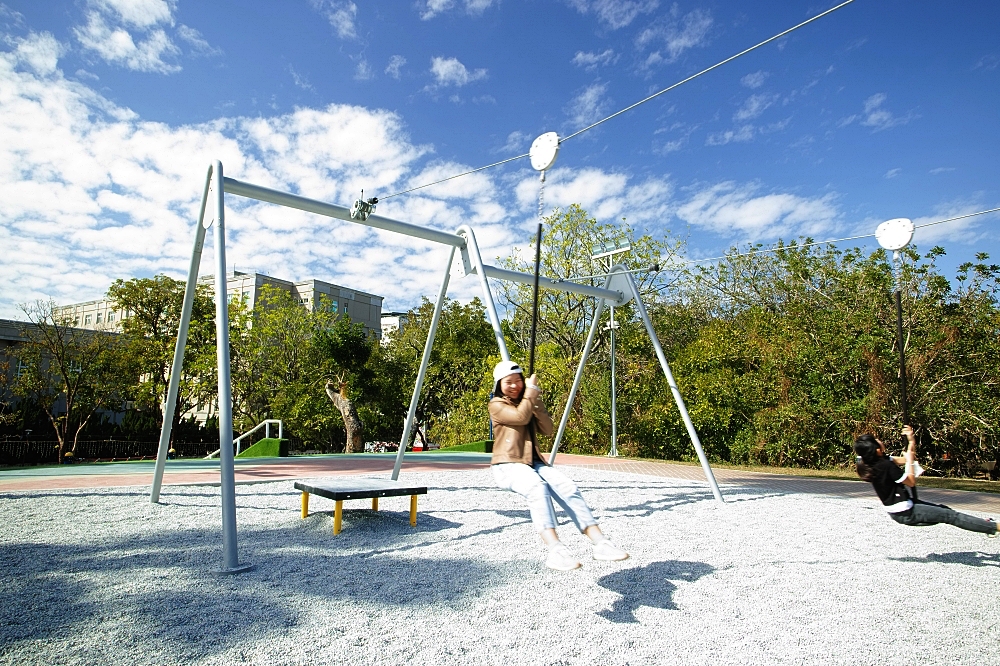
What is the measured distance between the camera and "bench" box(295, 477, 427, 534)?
5297mm

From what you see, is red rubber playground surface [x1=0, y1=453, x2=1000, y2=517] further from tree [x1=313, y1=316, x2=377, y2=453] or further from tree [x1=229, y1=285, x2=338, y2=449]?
tree [x1=229, y1=285, x2=338, y2=449]

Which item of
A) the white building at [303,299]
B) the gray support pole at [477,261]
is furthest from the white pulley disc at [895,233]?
the white building at [303,299]

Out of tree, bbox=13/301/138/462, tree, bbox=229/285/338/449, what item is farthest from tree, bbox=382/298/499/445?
tree, bbox=13/301/138/462

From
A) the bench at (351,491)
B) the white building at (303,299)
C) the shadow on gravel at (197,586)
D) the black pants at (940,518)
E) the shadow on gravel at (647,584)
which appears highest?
the white building at (303,299)

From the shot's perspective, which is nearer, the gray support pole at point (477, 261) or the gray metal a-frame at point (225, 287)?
the gray metal a-frame at point (225, 287)

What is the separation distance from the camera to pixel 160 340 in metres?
24.1

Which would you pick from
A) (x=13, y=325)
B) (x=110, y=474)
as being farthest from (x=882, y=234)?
(x=13, y=325)

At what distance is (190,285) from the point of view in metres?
5.86

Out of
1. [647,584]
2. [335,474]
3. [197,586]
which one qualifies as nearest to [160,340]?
[335,474]

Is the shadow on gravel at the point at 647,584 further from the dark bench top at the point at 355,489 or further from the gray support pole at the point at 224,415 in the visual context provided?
the gray support pole at the point at 224,415

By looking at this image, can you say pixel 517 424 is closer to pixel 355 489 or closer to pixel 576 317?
pixel 355 489

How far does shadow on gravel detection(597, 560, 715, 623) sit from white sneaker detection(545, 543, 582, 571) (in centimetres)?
37

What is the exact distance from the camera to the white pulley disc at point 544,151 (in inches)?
259

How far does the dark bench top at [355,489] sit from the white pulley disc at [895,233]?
554 centimetres
